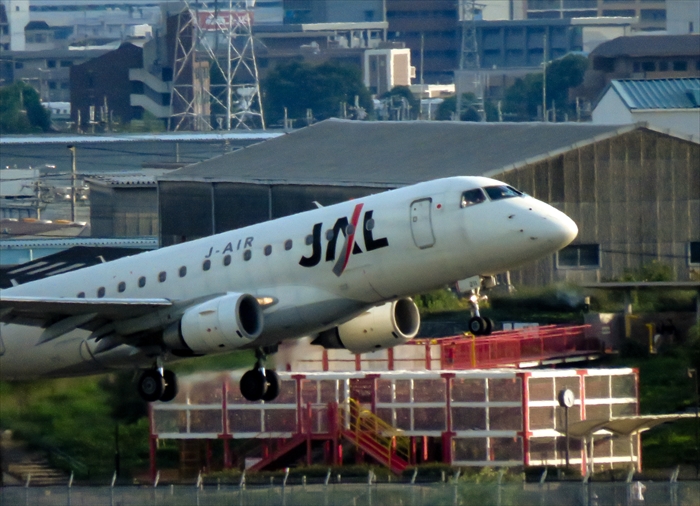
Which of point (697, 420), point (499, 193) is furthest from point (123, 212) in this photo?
point (499, 193)

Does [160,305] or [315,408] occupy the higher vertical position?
[160,305]

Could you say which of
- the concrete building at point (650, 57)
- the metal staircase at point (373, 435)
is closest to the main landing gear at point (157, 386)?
the metal staircase at point (373, 435)

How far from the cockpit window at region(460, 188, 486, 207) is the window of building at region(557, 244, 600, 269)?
29621mm

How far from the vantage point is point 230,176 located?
7381cm

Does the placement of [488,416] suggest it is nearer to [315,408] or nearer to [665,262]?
→ [315,408]

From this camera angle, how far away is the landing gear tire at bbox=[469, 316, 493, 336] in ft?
117

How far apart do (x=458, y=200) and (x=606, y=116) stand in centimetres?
7085

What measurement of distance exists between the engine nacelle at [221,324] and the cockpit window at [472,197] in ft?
17.6

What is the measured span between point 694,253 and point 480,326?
109 ft

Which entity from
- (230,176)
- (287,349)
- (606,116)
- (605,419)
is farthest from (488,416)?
(606,116)

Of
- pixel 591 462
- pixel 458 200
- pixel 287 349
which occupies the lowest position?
pixel 591 462

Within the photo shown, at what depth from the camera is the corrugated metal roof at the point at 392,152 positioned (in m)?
67.2

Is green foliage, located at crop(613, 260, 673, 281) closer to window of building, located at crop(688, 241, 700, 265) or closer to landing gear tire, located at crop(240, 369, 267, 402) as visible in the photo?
window of building, located at crop(688, 241, 700, 265)

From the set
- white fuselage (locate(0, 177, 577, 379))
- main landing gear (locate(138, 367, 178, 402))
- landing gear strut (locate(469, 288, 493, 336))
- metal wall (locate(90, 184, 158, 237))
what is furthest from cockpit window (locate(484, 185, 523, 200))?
metal wall (locate(90, 184, 158, 237))
